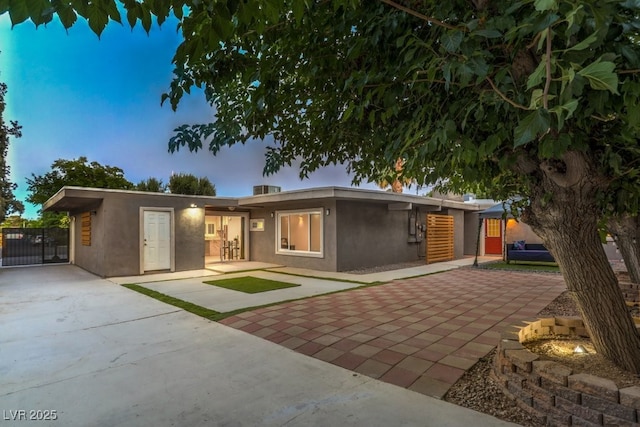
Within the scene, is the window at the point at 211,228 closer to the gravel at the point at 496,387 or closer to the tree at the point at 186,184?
the tree at the point at 186,184

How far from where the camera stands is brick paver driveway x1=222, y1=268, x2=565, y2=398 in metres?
3.21

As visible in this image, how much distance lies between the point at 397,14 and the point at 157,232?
9.64 meters

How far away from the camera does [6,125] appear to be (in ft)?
39.5

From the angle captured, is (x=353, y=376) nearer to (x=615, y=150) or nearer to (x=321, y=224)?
(x=615, y=150)

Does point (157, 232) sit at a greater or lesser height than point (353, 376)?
greater

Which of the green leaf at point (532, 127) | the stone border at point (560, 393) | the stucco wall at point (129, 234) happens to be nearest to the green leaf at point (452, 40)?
the green leaf at point (532, 127)

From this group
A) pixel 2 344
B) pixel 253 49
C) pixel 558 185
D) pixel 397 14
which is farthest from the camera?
pixel 2 344

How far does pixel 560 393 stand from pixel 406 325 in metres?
2.33

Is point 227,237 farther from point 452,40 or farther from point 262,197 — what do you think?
point 452,40

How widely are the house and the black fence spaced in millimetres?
798

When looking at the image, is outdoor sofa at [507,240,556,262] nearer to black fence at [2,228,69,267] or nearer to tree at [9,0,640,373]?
tree at [9,0,640,373]

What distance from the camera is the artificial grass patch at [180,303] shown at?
5152mm

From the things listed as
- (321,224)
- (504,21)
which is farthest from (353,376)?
(321,224)

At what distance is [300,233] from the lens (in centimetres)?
1147
